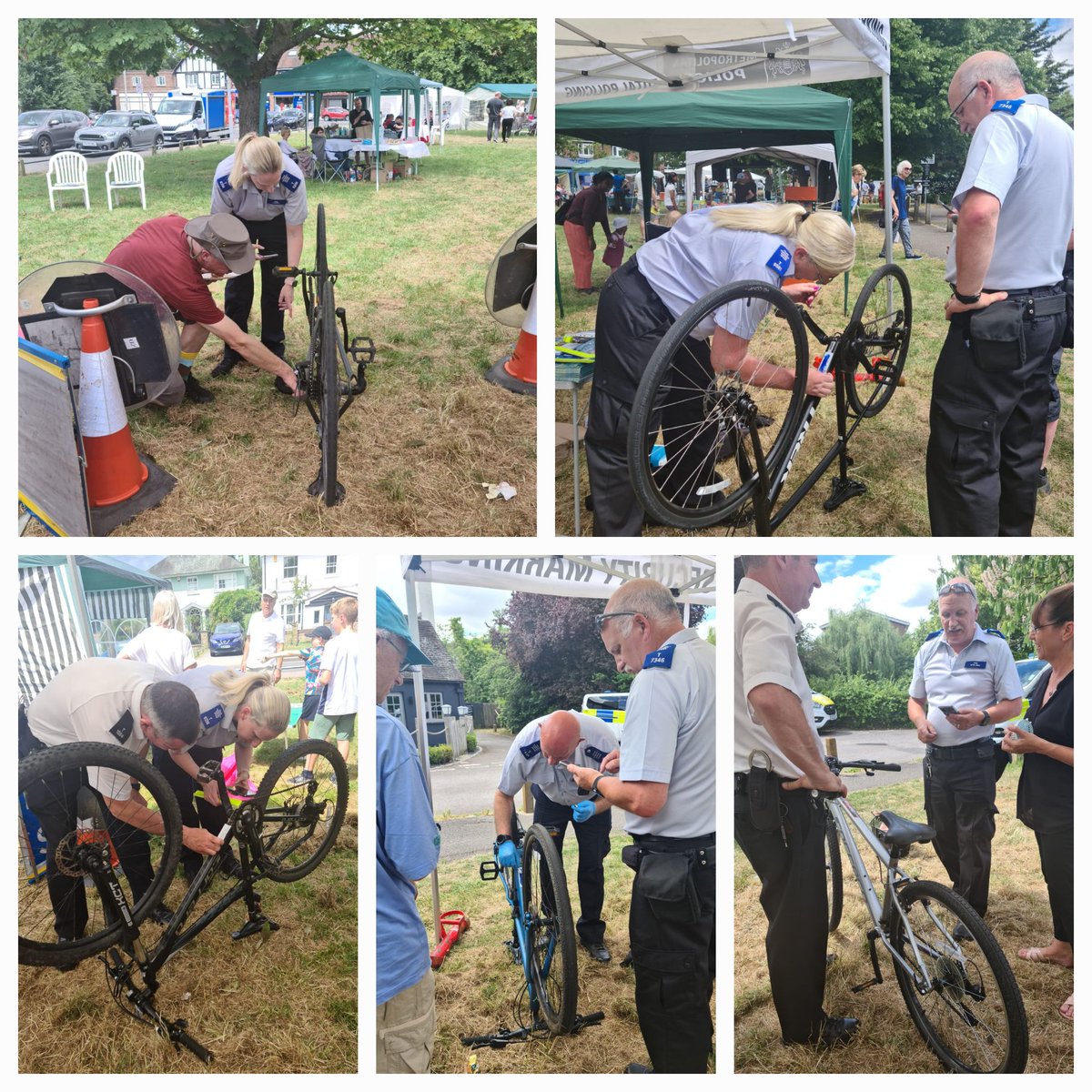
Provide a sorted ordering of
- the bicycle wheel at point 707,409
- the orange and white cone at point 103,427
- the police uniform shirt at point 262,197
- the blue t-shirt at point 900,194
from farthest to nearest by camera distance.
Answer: the police uniform shirt at point 262,197, the blue t-shirt at point 900,194, the orange and white cone at point 103,427, the bicycle wheel at point 707,409

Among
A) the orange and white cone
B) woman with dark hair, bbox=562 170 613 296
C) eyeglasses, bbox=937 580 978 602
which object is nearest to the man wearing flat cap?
the orange and white cone

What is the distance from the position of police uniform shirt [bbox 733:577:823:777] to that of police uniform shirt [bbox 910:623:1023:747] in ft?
1.21

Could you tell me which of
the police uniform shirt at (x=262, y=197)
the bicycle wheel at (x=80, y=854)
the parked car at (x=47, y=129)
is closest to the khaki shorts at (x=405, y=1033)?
the bicycle wheel at (x=80, y=854)

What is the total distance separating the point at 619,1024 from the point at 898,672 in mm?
1298

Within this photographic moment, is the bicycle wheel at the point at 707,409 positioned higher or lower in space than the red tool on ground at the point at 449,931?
higher

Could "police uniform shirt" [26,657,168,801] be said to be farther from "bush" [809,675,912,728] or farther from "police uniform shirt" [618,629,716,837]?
"bush" [809,675,912,728]

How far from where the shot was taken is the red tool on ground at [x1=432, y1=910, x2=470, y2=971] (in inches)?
101

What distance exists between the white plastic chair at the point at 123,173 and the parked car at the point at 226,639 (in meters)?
1.74

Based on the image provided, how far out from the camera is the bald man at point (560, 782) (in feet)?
8.30

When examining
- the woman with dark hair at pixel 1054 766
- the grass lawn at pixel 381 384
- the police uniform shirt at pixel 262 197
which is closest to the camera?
the woman with dark hair at pixel 1054 766

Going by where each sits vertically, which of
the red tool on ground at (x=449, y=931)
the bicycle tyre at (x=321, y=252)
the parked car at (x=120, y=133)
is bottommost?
the red tool on ground at (x=449, y=931)

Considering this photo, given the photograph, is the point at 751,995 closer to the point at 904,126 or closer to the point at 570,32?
the point at 904,126

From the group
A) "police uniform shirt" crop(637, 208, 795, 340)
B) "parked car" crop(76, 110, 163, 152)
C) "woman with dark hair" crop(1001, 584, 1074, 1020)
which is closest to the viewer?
"police uniform shirt" crop(637, 208, 795, 340)

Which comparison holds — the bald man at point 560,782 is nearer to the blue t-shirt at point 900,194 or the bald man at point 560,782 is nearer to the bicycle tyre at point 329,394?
the bicycle tyre at point 329,394
